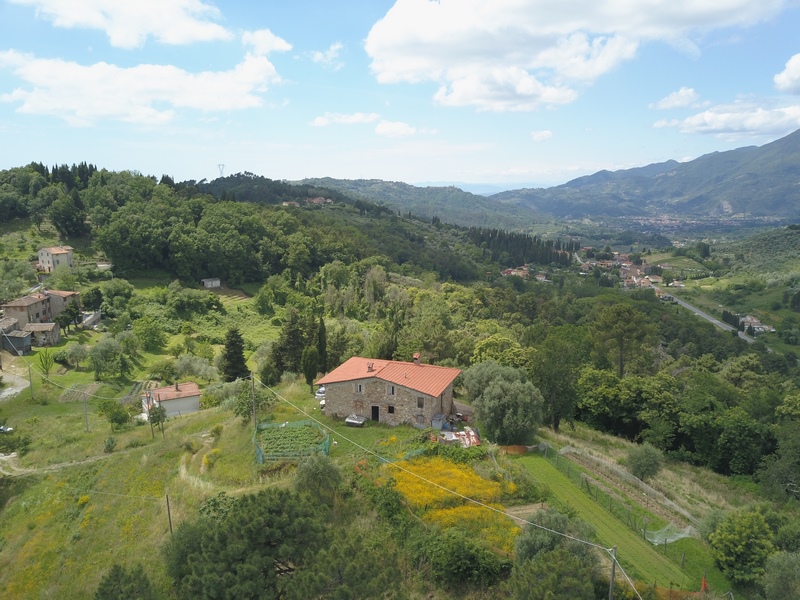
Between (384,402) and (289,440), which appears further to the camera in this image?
(384,402)

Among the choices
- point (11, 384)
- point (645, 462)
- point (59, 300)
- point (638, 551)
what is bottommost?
point (11, 384)

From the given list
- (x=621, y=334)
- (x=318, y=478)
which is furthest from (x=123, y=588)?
(x=621, y=334)

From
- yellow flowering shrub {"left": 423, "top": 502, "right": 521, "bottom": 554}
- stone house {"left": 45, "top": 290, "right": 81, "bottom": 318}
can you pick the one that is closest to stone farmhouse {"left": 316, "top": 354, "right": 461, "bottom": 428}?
yellow flowering shrub {"left": 423, "top": 502, "right": 521, "bottom": 554}

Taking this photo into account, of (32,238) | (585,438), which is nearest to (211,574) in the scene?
(585,438)

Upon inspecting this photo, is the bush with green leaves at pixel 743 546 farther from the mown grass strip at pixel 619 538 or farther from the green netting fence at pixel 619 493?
the mown grass strip at pixel 619 538

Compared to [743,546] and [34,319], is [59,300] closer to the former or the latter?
[34,319]

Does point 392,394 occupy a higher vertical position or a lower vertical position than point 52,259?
lower
